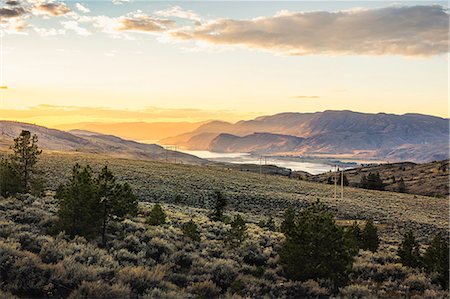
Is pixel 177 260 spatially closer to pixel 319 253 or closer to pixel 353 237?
pixel 319 253

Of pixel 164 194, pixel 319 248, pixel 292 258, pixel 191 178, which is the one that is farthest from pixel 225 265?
pixel 191 178

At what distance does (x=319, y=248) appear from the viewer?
12.7 meters

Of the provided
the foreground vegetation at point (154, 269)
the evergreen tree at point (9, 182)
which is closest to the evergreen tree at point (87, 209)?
the foreground vegetation at point (154, 269)

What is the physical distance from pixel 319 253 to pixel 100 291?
22.7 feet

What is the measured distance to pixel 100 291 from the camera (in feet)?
30.7

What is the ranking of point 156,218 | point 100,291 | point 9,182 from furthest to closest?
1. point 9,182
2. point 156,218
3. point 100,291

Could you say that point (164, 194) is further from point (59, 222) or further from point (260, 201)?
point (59, 222)

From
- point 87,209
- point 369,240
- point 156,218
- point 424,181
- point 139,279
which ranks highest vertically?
point 87,209

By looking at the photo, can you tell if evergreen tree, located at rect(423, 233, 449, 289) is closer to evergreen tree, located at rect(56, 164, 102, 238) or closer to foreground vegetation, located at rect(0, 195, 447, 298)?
foreground vegetation, located at rect(0, 195, 447, 298)

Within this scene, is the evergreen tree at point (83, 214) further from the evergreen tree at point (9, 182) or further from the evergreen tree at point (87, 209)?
the evergreen tree at point (9, 182)

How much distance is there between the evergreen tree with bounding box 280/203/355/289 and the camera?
41.1ft

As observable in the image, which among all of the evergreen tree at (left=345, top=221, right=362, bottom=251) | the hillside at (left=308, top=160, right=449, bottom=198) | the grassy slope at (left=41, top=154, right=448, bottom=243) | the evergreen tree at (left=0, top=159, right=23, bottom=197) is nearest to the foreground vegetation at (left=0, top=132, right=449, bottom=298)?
the evergreen tree at (left=345, top=221, right=362, bottom=251)

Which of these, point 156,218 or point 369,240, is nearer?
point 156,218

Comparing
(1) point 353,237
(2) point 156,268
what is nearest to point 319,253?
(1) point 353,237
